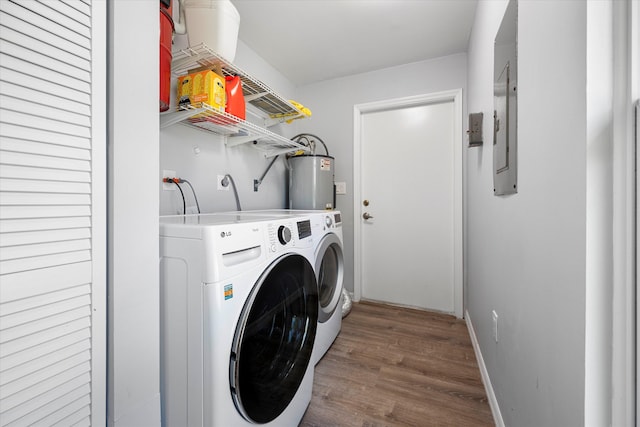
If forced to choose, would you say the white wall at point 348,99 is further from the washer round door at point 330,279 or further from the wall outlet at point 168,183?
the wall outlet at point 168,183

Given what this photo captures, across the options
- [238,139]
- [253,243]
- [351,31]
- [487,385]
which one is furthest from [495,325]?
[351,31]

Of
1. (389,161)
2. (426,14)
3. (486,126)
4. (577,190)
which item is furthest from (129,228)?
(389,161)

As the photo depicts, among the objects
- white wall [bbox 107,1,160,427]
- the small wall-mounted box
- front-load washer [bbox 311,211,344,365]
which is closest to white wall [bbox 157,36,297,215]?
white wall [bbox 107,1,160,427]

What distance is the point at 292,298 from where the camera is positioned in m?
1.16

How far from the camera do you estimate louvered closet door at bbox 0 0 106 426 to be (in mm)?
515

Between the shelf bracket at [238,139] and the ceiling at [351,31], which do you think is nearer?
the ceiling at [351,31]

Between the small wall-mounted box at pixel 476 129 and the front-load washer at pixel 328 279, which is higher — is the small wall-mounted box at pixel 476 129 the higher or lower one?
the higher one

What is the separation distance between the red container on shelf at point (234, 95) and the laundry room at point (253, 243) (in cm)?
1

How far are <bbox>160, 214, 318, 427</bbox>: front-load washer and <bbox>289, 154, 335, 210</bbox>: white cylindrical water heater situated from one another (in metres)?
1.38

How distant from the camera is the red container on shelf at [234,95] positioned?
4.88 ft

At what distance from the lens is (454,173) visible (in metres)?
2.42

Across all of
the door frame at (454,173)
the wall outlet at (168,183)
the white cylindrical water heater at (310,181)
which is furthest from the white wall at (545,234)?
the wall outlet at (168,183)

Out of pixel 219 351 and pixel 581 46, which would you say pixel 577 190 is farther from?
pixel 219 351

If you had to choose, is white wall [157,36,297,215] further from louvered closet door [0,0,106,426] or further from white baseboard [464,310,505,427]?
white baseboard [464,310,505,427]
